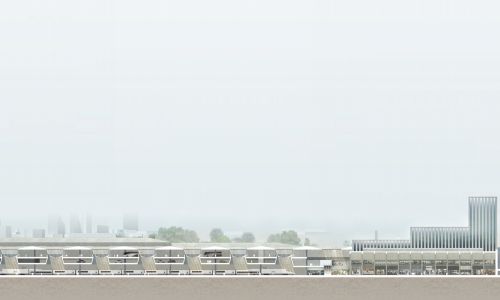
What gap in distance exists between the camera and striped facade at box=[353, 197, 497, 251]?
20.7 metres

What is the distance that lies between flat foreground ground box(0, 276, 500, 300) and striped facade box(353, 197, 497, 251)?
14.2 ft

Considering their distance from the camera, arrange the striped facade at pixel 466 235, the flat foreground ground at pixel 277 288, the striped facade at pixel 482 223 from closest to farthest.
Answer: the flat foreground ground at pixel 277 288 → the striped facade at pixel 466 235 → the striped facade at pixel 482 223

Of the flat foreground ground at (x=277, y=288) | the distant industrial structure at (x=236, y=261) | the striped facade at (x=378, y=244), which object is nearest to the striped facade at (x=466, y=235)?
the striped facade at (x=378, y=244)

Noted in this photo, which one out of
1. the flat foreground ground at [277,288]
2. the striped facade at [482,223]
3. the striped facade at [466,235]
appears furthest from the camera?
the striped facade at [482,223]

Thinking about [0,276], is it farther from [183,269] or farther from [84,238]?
[84,238]

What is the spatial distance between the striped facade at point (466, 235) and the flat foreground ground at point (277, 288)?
431cm

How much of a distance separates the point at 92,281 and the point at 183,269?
5.03 ft

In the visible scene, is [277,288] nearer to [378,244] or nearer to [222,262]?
[222,262]

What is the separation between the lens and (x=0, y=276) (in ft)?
47.6

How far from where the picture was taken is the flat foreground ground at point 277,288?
14.5 metres

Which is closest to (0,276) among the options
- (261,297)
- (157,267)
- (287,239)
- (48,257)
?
(48,257)

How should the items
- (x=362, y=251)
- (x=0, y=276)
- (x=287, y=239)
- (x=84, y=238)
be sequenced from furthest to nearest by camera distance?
1. (x=287, y=239)
2. (x=84, y=238)
3. (x=362, y=251)
4. (x=0, y=276)

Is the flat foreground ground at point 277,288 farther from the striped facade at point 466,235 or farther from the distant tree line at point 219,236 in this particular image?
the distant tree line at point 219,236

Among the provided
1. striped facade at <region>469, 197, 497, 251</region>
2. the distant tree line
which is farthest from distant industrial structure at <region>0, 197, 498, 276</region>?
the distant tree line
